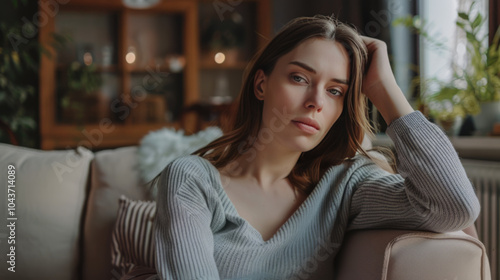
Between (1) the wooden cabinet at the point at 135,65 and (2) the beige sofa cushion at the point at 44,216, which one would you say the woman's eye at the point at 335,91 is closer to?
(2) the beige sofa cushion at the point at 44,216

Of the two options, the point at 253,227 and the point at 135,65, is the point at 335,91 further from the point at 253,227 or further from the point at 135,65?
the point at 135,65

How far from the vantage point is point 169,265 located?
39.1 inches

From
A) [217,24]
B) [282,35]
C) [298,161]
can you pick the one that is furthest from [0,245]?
[217,24]

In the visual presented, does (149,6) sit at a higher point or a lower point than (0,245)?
higher

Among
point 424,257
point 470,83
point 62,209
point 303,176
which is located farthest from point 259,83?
point 470,83

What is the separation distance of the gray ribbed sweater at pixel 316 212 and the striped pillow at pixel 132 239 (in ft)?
1.58

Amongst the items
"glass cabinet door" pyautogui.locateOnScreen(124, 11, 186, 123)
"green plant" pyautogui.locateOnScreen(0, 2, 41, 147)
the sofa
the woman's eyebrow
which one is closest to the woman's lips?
the woman's eyebrow

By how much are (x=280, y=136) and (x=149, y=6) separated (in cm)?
365

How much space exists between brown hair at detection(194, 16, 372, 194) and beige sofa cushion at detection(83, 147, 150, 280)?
559mm

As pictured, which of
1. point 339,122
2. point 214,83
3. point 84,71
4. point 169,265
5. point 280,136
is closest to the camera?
point 169,265

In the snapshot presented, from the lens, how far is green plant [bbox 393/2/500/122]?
207 cm

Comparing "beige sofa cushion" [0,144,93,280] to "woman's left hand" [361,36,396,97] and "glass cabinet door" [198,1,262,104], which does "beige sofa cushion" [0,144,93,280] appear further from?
"glass cabinet door" [198,1,262,104]

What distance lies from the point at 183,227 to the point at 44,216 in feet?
2.58

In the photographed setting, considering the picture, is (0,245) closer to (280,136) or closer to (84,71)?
(280,136)
